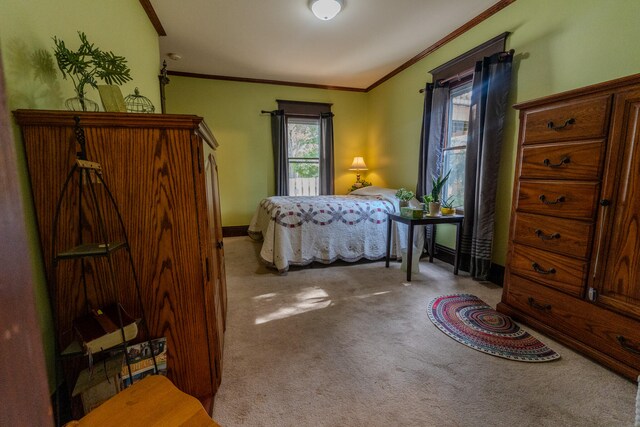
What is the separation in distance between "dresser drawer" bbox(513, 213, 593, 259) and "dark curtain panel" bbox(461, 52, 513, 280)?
2.58 feet

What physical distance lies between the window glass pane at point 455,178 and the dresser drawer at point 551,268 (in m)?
1.42

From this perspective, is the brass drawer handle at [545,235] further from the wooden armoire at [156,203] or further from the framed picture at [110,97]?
the framed picture at [110,97]

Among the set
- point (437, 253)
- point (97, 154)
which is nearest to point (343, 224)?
point (437, 253)

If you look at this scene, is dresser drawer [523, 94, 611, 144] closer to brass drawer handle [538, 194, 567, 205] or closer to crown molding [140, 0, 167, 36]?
brass drawer handle [538, 194, 567, 205]

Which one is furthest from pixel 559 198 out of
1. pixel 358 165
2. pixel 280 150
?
pixel 280 150

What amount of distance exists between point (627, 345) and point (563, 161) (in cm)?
100

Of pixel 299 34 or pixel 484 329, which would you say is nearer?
pixel 484 329

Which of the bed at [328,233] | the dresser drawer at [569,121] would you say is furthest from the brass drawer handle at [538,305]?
the bed at [328,233]

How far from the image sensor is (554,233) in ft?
5.61

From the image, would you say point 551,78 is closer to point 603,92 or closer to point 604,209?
point 603,92

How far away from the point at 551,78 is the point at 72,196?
125 inches

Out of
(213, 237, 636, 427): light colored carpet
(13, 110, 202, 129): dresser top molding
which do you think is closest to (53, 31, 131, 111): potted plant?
(13, 110, 202, 129): dresser top molding

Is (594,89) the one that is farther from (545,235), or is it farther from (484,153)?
(484,153)

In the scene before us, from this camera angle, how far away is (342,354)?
1.67 m
